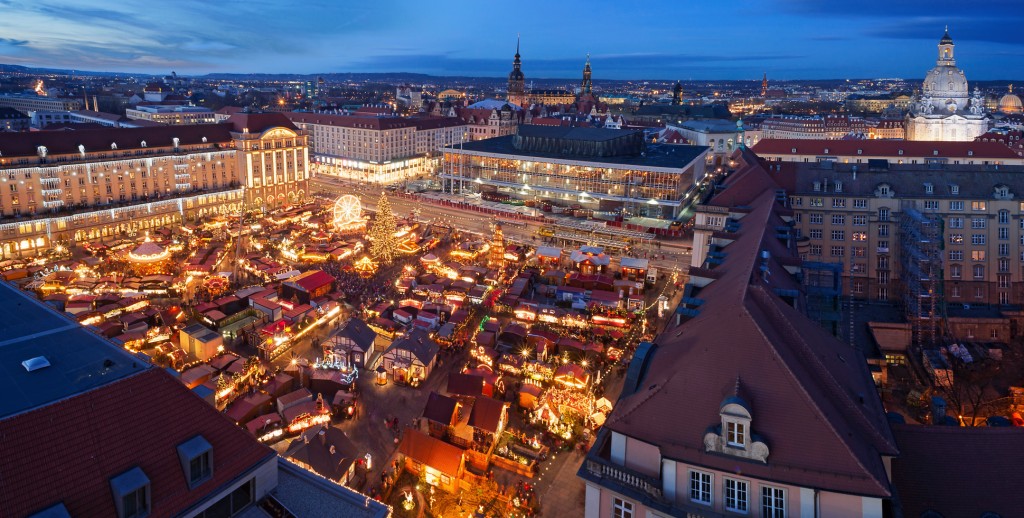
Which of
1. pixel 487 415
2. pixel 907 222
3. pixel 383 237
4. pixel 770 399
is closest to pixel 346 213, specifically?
pixel 383 237

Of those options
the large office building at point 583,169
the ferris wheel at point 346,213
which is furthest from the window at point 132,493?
the large office building at point 583,169

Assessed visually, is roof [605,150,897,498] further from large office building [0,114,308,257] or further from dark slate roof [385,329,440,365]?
large office building [0,114,308,257]

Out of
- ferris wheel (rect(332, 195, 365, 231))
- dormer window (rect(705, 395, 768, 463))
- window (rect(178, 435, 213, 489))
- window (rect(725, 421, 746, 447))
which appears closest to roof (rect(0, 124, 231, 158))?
ferris wheel (rect(332, 195, 365, 231))

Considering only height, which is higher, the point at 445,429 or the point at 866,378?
the point at 866,378

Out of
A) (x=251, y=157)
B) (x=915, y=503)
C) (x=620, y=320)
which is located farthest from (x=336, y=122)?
(x=915, y=503)

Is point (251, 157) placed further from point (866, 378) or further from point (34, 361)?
point (866, 378)

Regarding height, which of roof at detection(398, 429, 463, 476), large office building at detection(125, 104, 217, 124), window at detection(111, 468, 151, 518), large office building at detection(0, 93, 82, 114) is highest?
large office building at detection(0, 93, 82, 114)
